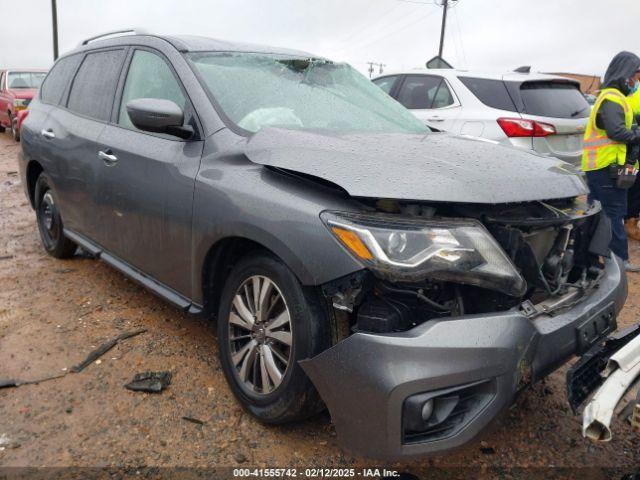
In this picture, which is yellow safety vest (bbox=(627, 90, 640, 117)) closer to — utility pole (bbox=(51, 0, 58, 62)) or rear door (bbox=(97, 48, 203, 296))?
rear door (bbox=(97, 48, 203, 296))

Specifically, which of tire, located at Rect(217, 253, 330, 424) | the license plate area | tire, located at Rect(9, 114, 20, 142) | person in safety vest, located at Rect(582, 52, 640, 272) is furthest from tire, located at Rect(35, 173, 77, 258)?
tire, located at Rect(9, 114, 20, 142)

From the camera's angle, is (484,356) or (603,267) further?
(603,267)

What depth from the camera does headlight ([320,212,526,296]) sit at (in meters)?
1.77

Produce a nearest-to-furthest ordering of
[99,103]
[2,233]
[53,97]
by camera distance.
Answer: [99,103], [53,97], [2,233]

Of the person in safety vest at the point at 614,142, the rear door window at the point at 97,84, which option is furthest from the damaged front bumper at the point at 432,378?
the person in safety vest at the point at 614,142

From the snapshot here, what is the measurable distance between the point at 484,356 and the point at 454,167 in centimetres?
72

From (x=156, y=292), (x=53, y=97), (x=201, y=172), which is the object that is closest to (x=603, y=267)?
(x=201, y=172)

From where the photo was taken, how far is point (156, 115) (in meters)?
2.49

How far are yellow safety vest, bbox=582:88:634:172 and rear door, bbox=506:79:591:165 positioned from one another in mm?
645

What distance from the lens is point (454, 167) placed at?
2.01m

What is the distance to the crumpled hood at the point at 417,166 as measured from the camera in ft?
6.11

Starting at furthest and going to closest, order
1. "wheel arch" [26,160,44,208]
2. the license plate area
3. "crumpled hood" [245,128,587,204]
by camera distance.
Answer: "wheel arch" [26,160,44,208]
the license plate area
"crumpled hood" [245,128,587,204]

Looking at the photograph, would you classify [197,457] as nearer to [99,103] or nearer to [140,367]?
[140,367]

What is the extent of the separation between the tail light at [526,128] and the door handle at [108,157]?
3824 millimetres
